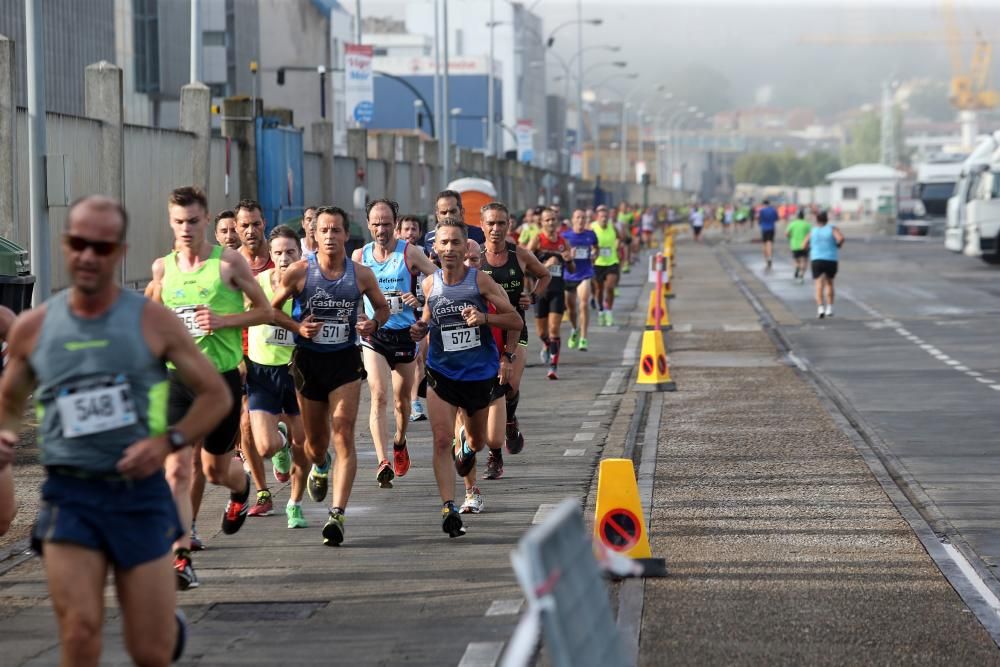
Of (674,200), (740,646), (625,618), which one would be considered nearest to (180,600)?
(625,618)

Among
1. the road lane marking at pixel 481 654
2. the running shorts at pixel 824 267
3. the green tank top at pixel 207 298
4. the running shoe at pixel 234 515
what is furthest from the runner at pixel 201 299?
the running shorts at pixel 824 267

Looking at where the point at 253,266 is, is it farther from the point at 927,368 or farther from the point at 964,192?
the point at 964,192

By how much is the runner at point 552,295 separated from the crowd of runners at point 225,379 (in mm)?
1181

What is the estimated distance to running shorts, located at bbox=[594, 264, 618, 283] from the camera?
2758 cm

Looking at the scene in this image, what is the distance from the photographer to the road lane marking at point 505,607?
810 centimetres

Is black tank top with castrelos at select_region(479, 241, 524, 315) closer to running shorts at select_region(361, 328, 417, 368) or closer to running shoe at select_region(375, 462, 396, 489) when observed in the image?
running shorts at select_region(361, 328, 417, 368)

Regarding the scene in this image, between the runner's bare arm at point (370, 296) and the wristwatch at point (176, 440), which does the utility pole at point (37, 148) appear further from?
the wristwatch at point (176, 440)

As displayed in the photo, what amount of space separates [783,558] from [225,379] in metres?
2.91

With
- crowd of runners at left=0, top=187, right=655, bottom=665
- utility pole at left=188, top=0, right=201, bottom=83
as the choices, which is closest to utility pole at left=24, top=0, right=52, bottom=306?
crowd of runners at left=0, top=187, right=655, bottom=665

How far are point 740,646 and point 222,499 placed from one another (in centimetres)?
513

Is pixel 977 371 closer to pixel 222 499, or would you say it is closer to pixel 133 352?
pixel 222 499

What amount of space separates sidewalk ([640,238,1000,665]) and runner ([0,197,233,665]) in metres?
2.37

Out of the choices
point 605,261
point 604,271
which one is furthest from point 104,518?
point 604,271

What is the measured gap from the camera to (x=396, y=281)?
40.4 ft
